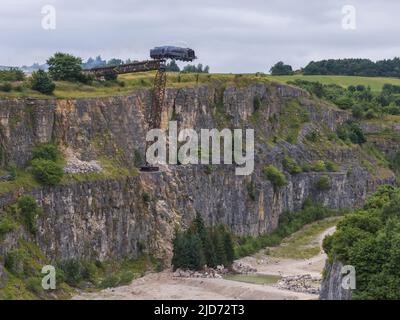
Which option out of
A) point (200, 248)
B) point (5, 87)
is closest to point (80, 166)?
point (5, 87)

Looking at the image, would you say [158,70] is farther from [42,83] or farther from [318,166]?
[318,166]

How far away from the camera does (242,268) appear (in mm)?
117625

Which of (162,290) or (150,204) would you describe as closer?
(162,290)

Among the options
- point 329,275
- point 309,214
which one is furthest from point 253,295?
point 309,214

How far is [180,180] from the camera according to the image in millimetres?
124188

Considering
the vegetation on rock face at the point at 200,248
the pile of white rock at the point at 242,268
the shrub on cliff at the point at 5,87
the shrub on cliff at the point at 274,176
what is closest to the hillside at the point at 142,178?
the shrub on cliff at the point at 274,176

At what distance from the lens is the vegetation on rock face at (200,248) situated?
11131 centimetres

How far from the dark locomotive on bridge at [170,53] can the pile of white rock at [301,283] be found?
100 ft

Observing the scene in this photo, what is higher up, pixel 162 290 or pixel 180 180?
pixel 180 180

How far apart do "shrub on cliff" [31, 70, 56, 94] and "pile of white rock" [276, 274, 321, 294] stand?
1235 inches

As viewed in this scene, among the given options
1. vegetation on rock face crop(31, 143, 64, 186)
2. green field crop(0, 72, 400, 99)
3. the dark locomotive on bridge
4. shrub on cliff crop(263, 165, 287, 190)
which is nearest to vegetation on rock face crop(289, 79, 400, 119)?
green field crop(0, 72, 400, 99)

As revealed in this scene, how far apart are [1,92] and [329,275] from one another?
3993 cm

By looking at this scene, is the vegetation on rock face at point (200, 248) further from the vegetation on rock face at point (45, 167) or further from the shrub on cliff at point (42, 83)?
the shrub on cliff at point (42, 83)
